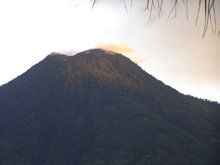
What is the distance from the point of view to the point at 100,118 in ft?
320

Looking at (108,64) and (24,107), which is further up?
(108,64)

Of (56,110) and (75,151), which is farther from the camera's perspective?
(56,110)

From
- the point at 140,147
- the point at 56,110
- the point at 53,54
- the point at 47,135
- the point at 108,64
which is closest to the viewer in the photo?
the point at 140,147

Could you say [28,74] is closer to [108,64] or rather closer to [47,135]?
[108,64]

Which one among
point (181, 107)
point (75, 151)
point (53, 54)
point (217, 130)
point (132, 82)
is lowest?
point (75, 151)

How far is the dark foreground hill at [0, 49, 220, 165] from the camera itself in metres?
82.8

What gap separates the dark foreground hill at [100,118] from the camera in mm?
82806

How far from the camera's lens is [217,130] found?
9225 cm

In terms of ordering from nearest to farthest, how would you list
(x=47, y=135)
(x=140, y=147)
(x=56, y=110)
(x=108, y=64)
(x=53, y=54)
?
(x=140, y=147), (x=47, y=135), (x=56, y=110), (x=108, y=64), (x=53, y=54)

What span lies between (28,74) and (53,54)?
1267 cm

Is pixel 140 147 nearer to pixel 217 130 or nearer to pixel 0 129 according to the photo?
pixel 217 130

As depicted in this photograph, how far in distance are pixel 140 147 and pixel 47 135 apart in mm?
28252

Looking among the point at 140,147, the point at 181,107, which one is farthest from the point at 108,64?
the point at 140,147

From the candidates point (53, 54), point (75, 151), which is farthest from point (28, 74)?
point (75, 151)
